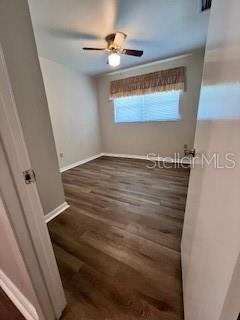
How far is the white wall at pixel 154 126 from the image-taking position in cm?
321

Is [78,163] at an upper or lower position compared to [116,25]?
lower

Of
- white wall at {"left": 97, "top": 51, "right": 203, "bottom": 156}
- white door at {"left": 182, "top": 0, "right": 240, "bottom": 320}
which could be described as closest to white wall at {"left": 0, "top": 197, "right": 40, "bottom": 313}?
white door at {"left": 182, "top": 0, "right": 240, "bottom": 320}

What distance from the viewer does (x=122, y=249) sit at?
1.44 meters

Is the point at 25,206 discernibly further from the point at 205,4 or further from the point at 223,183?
the point at 205,4

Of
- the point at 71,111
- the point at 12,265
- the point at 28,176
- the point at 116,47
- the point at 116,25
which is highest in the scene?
the point at 116,25

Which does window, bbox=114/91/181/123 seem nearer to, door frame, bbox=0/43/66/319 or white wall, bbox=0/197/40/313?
door frame, bbox=0/43/66/319

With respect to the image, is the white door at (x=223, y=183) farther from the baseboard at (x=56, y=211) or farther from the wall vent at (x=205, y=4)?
the baseboard at (x=56, y=211)

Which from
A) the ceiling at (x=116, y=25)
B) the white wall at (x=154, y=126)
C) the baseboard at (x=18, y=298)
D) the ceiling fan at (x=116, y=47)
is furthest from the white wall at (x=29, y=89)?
the white wall at (x=154, y=126)

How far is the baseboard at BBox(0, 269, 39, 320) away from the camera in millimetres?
940

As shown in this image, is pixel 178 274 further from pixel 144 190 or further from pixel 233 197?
pixel 144 190

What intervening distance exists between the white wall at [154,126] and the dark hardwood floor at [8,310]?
364 cm

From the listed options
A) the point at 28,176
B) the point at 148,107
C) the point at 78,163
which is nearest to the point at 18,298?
the point at 28,176

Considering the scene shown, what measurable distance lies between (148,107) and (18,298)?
12.9 feet

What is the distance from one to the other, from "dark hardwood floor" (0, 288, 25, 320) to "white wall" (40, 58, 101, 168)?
2.76 m
